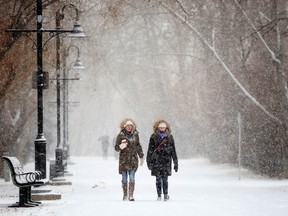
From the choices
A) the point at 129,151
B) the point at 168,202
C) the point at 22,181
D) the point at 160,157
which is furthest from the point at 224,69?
the point at 22,181

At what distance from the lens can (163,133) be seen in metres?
17.8

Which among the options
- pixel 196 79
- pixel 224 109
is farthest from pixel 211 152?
pixel 224 109

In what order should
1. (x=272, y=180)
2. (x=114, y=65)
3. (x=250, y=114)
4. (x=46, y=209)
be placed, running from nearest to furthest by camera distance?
(x=46, y=209)
(x=272, y=180)
(x=250, y=114)
(x=114, y=65)

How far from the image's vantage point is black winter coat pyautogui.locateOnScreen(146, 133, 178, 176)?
17.5 m

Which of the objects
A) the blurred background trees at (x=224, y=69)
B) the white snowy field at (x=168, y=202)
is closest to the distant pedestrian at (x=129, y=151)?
the white snowy field at (x=168, y=202)

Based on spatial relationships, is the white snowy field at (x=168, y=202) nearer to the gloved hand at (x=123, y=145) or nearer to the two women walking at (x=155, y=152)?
the two women walking at (x=155, y=152)

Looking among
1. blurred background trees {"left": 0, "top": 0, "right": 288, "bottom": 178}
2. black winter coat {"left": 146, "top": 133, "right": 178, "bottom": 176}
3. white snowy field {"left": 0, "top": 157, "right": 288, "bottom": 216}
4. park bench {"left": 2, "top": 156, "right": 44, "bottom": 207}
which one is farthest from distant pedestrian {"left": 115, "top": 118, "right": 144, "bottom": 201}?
blurred background trees {"left": 0, "top": 0, "right": 288, "bottom": 178}

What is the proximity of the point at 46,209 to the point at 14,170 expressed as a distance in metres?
1.16

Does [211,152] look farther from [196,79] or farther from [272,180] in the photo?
[272,180]

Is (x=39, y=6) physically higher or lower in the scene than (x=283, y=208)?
higher

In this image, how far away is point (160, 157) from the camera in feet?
57.9

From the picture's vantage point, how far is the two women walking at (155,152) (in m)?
17.6

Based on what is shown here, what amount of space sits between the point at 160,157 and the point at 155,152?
163 millimetres

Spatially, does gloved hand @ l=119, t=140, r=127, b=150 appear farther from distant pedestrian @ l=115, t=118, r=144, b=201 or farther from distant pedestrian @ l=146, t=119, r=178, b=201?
distant pedestrian @ l=146, t=119, r=178, b=201
